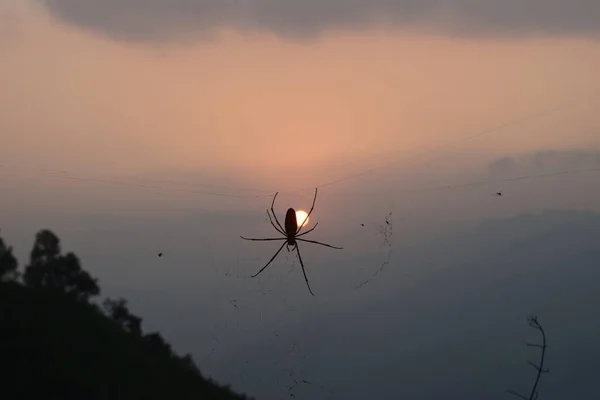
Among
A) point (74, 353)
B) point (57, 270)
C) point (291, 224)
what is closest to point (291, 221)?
point (291, 224)

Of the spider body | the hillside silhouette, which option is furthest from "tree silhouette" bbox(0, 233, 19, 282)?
the spider body

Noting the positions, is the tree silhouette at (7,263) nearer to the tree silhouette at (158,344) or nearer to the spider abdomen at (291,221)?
the tree silhouette at (158,344)

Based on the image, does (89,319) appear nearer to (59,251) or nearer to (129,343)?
(129,343)

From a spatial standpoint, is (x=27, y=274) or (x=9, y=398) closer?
(x=9, y=398)

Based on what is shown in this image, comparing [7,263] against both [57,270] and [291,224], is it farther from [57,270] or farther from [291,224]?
[291,224]

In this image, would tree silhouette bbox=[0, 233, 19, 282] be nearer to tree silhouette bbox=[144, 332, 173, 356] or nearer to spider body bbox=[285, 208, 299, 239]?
tree silhouette bbox=[144, 332, 173, 356]

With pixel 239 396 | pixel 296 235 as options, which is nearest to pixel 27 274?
pixel 239 396

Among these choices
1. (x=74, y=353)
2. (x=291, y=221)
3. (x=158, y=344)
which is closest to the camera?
(x=291, y=221)
